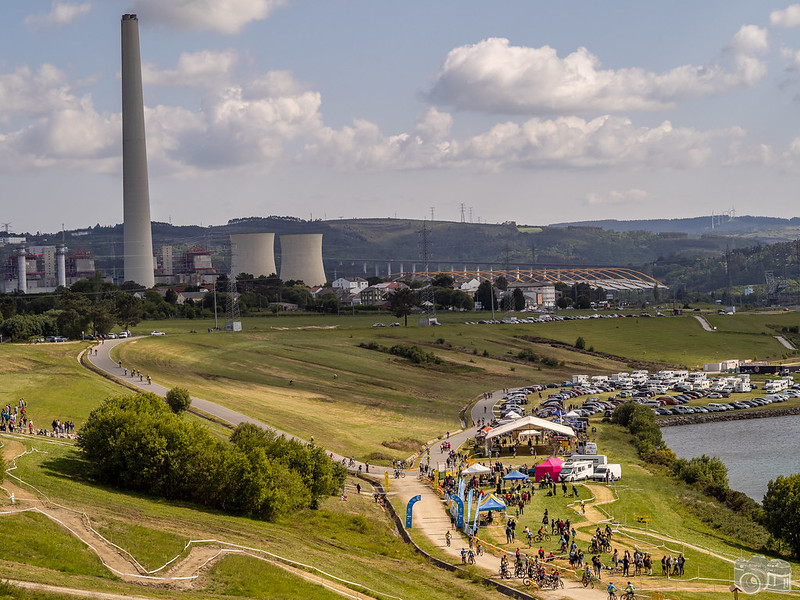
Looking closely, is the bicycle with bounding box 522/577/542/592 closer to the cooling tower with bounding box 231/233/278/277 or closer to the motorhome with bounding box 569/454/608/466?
the motorhome with bounding box 569/454/608/466

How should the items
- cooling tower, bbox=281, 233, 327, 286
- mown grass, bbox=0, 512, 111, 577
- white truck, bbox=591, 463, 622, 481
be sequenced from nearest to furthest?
mown grass, bbox=0, 512, 111, 577 → white truck, bbox=591, 463, 622, 481 → cooling tower, bbox=281, 233, 327, 286

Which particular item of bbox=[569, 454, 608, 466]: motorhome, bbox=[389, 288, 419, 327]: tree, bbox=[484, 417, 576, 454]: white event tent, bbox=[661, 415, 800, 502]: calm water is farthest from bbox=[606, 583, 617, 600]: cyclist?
bbox=[389, 288, 419, 327]: tree

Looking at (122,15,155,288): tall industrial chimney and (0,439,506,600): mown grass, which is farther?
(122,15,155,288): tall industrial chimney

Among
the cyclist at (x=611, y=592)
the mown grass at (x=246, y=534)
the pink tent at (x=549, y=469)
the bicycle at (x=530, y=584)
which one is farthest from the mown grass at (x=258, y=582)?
the pink tent at (x=549, y=469)

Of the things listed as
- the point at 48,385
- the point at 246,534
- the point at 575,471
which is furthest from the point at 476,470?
the point at 48,385

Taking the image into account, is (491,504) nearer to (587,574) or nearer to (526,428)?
(587,574)

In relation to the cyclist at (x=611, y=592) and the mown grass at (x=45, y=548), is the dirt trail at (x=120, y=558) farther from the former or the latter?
the cyclist at (x=611, y=592)
